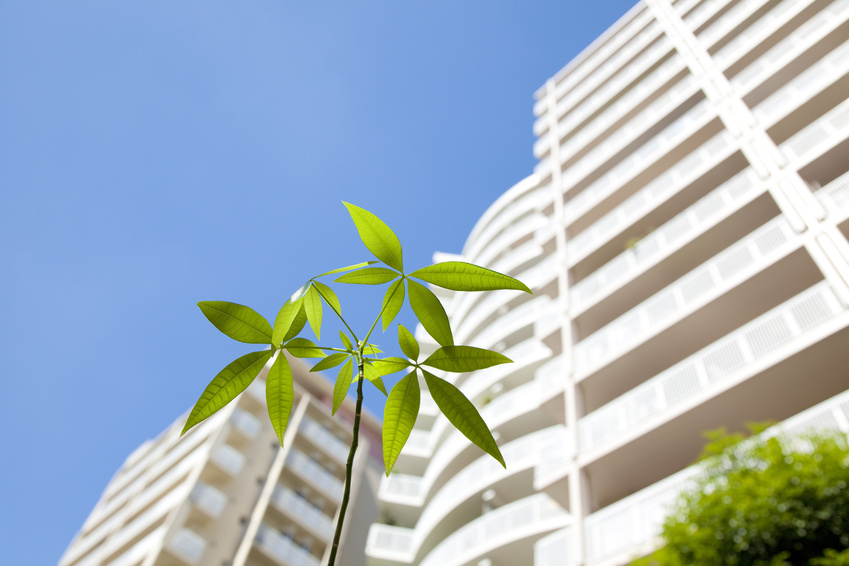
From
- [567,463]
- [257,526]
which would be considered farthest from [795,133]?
[257,526]

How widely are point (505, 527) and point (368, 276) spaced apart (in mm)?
17056

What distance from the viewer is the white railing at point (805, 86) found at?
16.2m

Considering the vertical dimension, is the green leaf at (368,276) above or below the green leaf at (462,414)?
above

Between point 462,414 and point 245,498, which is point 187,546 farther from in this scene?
point 462,414

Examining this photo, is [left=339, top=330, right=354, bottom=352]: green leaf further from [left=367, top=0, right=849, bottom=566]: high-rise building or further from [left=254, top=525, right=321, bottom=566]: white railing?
[left=254, top=525, right=321, bottom=566]: white railing

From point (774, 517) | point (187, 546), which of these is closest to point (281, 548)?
point (187, 546)

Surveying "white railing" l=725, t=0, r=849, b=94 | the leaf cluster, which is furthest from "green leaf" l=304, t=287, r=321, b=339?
"white railing" l=725, t=0, r=849, b=94

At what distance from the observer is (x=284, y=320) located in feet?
4.33

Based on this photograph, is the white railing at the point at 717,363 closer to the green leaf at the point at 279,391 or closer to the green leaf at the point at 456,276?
the green leaf at the point at 456,276

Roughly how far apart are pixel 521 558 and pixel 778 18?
1839 centimetres

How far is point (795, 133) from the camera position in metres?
17.1

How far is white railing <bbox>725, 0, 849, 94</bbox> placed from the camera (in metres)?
18.0

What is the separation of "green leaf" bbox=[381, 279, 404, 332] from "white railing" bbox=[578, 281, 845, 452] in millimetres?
12024

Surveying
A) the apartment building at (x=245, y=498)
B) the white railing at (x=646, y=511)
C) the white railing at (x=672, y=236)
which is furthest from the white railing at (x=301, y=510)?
the white railing at (x=646, y=511)
